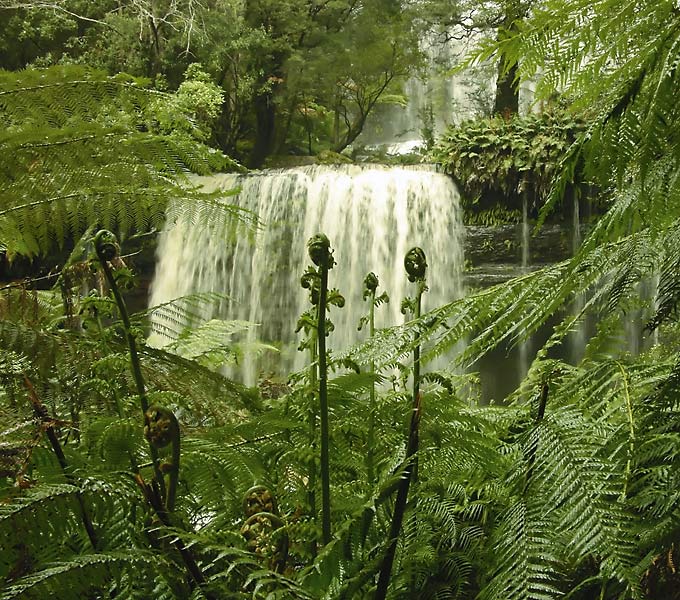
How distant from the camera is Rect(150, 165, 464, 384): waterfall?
7.84 m

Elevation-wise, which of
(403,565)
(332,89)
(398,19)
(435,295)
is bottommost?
(435,295)

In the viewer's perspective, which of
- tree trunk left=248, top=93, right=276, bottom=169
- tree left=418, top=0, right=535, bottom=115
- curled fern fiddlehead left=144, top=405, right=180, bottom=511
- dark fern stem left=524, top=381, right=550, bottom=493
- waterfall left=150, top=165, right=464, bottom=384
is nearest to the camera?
curled fern fiddlehead left=144, top=405, right=180, bottom=511

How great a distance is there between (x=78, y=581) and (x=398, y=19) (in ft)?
Answer: 41.7

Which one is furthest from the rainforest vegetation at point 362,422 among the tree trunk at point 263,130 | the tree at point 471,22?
the tree trunk at point 263,130

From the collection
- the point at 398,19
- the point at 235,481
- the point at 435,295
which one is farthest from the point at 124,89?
the point at 398,19

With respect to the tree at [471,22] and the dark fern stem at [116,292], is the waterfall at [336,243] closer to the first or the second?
the tree at [471,22]

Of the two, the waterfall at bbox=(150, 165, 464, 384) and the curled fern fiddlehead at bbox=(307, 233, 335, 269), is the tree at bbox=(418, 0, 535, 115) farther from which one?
the curled fern fiddlehead at bbox=(307, 233, 335, 269)

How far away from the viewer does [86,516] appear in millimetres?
593

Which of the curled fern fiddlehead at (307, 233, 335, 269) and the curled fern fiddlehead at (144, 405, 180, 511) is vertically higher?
the curled fern fiddlehead at (307, 233, 335, 269)

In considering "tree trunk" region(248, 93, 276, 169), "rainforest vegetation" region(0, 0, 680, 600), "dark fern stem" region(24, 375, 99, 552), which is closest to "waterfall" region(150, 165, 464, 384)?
"tree trunk" region(248, 93, 276, 169)

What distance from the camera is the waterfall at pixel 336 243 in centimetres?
784

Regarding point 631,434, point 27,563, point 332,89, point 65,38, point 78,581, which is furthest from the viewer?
point 332,89

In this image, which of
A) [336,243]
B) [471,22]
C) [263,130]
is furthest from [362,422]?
[471,22]

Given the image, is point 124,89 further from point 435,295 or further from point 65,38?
point 65,38
